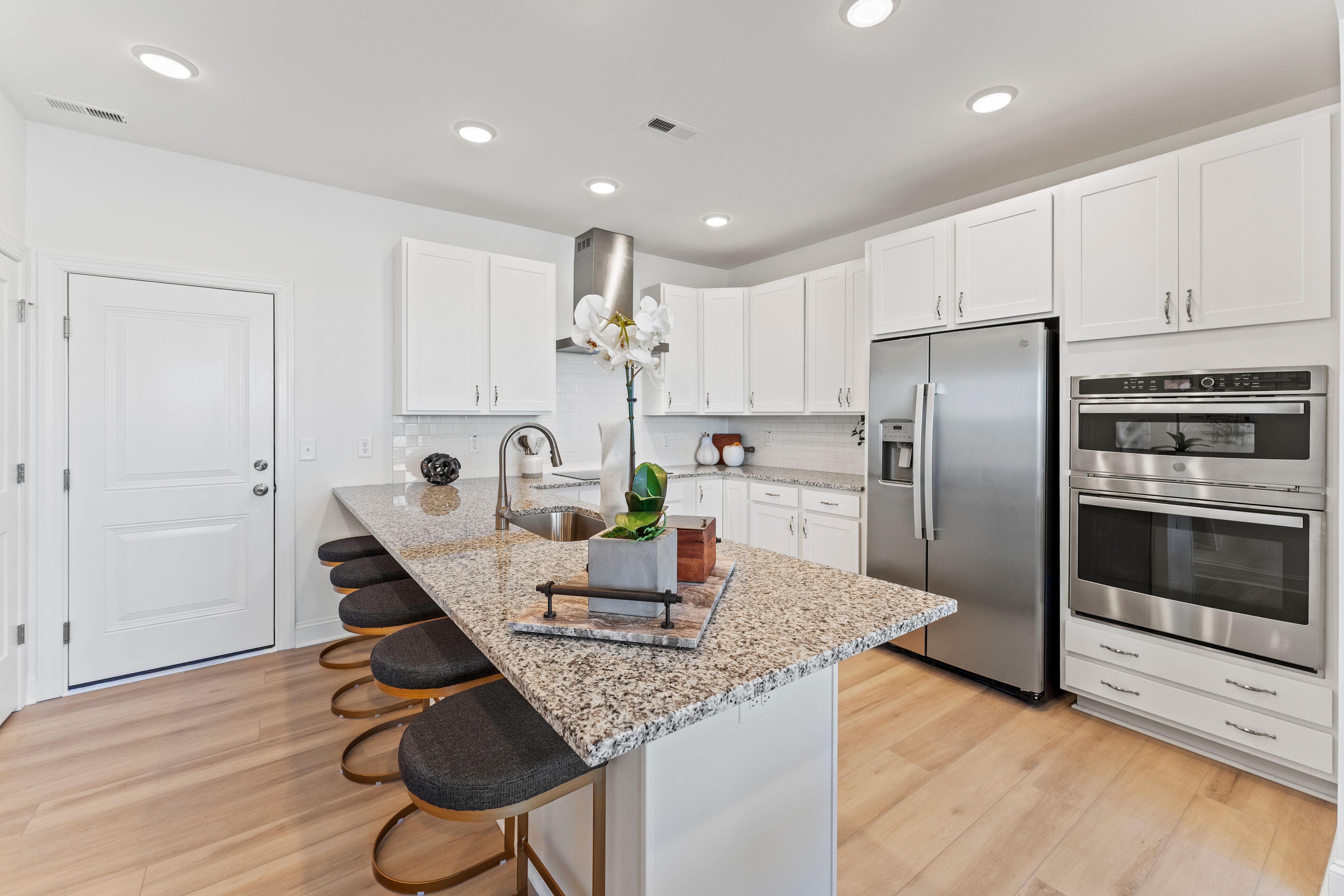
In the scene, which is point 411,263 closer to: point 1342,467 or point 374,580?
point 374,580

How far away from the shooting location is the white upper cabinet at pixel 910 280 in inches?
117

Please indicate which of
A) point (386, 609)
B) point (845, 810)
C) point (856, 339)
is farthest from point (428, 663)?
point (856, 339)

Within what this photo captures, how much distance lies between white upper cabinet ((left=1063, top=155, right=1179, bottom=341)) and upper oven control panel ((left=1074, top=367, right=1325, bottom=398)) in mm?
178

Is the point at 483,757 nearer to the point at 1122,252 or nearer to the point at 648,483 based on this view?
the point at 648,483

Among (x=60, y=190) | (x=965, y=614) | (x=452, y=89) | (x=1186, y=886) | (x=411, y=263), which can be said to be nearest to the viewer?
(x=1186, y=886)

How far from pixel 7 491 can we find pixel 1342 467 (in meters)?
4.65

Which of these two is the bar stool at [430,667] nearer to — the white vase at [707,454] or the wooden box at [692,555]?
the wooden box at [692,555]

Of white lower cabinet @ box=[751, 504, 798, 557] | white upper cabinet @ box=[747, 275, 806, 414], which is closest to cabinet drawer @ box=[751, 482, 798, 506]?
white lower cabinet @ box=[751, 504, 798, 557]

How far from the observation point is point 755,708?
1.09m

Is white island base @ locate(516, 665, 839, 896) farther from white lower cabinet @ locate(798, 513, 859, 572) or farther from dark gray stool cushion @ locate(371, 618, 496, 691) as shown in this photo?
white lower cabinet @ locate(798, 513, 859, 572)

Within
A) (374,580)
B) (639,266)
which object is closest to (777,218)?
(639,266)

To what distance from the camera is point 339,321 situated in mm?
3287

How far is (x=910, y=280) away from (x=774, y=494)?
1573 mm

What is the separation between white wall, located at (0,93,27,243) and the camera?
232cm
